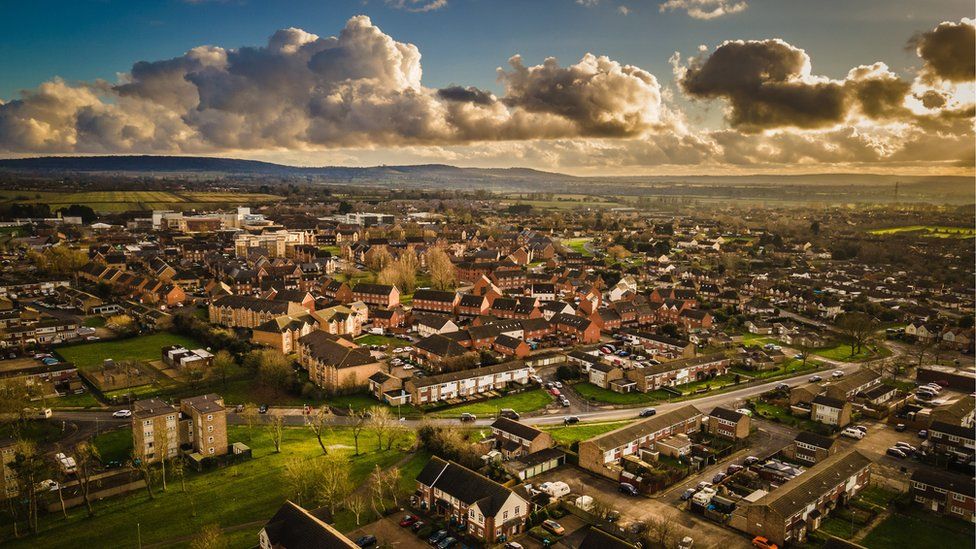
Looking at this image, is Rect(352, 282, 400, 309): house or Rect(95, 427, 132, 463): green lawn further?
Rect(352, 282, 400, 309): house

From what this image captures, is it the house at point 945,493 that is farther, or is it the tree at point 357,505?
the house at point 945,493

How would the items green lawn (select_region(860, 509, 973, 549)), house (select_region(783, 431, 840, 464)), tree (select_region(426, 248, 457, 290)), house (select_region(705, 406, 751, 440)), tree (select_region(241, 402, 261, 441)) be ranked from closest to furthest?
1. green lawn (select_region(860, 509, 973, 549))
2. house (select_region(783, 431, 840, 464))
3. house (select_region(705, 406, 751, 440))
4. tree (select_region(241, 402, 261, 441))
5. tree (select_region(426, 248, 457, 290))

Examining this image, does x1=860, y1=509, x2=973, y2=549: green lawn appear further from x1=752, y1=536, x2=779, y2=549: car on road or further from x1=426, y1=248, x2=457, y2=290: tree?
x1=426, y1=248, x2=457, y2=290: tree

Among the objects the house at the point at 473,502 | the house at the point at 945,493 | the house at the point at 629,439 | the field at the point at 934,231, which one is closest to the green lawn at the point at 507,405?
the house at the point at 629,439

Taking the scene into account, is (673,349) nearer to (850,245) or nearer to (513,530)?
(513,530)

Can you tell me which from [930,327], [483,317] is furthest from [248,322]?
[930,327]

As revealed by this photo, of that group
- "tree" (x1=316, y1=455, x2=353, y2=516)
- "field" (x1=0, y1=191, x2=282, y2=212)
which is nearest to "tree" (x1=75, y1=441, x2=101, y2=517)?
"tree" (x1=316, y1=455, x2=353, y2=516)

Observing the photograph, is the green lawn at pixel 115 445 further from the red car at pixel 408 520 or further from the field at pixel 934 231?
the field at pixel 934 231

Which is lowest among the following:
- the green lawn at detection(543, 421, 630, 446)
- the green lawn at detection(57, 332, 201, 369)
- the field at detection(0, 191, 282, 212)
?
the green lawn at detection(543, 421, 630, 446)
